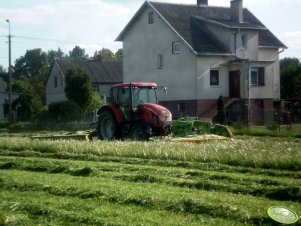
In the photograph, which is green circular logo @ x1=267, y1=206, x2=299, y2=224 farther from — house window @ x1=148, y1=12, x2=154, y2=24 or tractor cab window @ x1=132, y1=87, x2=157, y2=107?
house window @ x1=148, y1=12, x2=154, y2=24

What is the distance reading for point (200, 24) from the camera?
47.5 metres

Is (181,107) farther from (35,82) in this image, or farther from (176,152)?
(35,82)

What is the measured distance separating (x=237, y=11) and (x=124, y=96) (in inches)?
1047

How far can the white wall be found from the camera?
45.3 meters

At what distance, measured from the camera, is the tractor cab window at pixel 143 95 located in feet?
81.1

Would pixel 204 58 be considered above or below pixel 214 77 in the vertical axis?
above

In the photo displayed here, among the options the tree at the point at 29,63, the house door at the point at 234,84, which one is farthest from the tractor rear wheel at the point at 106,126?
the tree at the point at 29,63

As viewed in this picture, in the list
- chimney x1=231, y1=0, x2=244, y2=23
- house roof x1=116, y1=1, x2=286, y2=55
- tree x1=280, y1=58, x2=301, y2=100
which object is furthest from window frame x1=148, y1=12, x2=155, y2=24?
tree x1=280, y1=58, x2=301, y2=100

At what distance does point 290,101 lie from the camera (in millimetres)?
51500

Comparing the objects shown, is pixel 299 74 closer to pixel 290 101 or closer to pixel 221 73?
pixel 290 101

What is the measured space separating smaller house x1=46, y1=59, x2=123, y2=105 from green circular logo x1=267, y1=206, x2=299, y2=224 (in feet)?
187

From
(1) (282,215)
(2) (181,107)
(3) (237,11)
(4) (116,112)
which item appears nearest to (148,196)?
(1) (282,215)

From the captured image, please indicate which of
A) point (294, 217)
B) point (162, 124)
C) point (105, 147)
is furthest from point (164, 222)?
point (162, 124)

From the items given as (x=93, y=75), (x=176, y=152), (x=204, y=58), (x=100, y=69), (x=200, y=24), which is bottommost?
(x=176, y=152)
